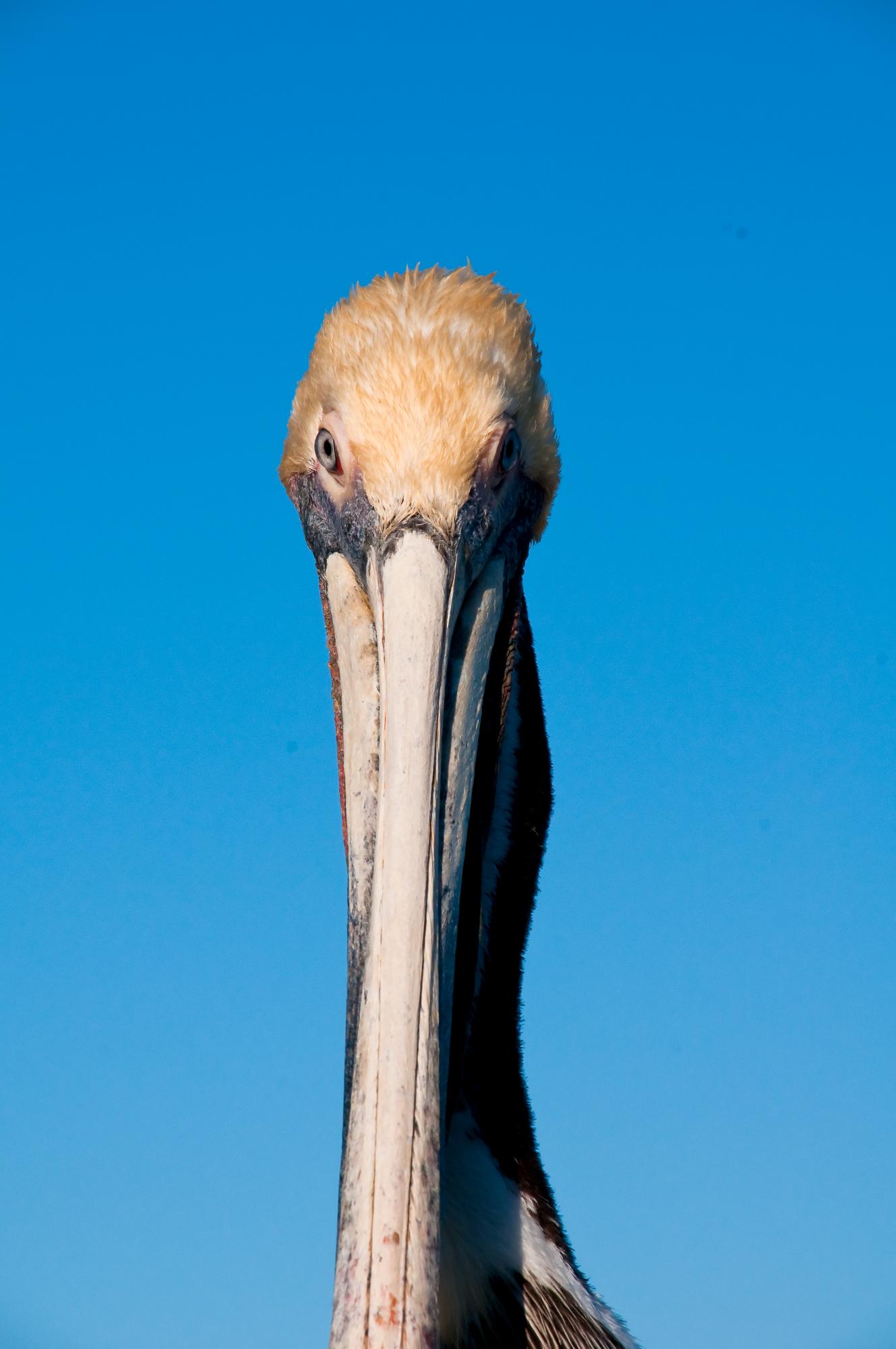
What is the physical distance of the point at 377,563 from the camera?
329cm

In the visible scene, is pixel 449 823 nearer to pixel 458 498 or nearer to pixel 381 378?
pixel 458 498

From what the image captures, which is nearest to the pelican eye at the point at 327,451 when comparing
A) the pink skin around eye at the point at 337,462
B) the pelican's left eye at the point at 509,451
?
the pink skin around eye at the point at 337,462

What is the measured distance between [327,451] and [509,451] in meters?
0.49

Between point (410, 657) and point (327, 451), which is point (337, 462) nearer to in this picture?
point (327, 451)

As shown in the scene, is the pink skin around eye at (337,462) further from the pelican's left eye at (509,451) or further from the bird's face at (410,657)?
the pelican's left eye at (509,451)

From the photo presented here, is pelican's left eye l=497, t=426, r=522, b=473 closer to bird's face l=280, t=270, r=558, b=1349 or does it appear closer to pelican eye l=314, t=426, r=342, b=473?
bird's face l=280, t=270, r=558, b=1349

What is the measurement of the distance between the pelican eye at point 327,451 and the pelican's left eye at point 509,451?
428 millimetres

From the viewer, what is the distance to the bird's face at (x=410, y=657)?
262 cm

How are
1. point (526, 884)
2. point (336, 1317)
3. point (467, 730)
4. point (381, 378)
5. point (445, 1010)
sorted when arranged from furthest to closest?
point (526, 884), point (381, 378), point (467, 730), point (445, 1010), point (336, 1317)

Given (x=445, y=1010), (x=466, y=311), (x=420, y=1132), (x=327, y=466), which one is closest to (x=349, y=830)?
(x=445, y=1010)

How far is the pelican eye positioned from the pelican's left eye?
1.40 ft

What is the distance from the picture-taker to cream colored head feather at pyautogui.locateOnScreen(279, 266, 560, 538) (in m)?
3.33

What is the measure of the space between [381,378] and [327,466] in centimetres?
30

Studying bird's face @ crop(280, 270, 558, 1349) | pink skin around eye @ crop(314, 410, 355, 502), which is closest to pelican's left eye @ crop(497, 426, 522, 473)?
bird's face @ crop(280, 270, 558, 1349)
